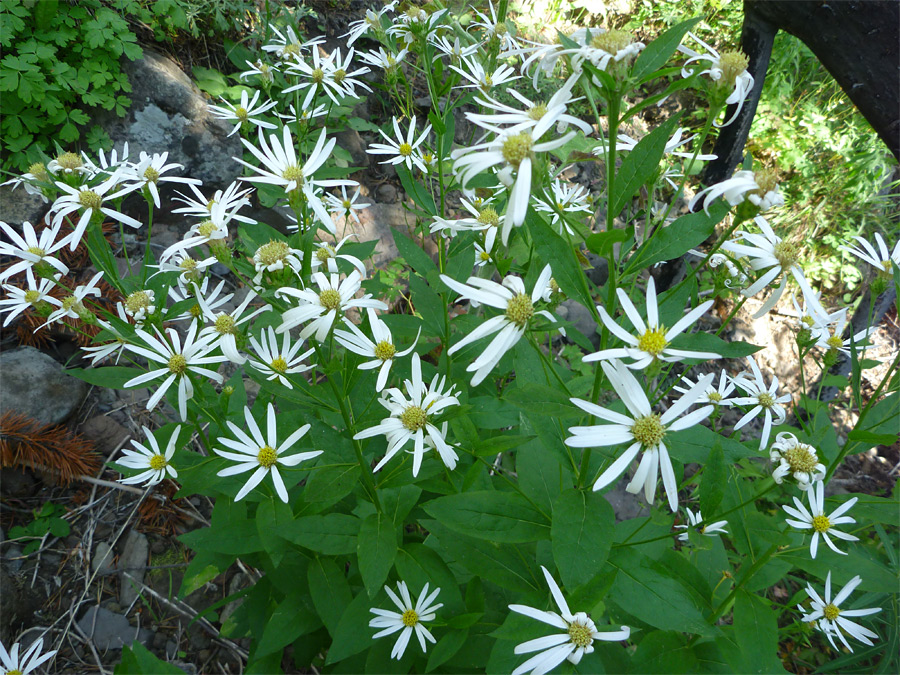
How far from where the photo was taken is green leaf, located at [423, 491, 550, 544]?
4.32 feet

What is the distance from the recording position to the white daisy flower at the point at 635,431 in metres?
1.11

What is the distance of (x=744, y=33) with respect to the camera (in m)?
3.41

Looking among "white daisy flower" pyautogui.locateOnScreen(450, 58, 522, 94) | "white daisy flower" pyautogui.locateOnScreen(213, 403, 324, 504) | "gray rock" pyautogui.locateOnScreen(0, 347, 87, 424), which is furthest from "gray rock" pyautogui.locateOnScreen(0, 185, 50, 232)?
"white daisy flower" pyautogui.locateOnScreen(450, 58, 522, 94)

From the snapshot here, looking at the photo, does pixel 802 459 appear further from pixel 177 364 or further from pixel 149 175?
pixel 149 175

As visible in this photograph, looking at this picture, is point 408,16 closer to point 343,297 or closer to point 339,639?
point 343,297

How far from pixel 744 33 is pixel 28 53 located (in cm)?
426

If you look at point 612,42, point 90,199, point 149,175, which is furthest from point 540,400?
point 149,175

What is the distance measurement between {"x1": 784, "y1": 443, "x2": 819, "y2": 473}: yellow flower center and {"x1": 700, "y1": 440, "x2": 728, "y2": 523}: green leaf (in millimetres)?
279

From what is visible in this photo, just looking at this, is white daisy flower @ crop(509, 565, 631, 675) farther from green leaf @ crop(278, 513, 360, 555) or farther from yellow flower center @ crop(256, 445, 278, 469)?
yellow flower center @ crop(256, 445, 278, 469)

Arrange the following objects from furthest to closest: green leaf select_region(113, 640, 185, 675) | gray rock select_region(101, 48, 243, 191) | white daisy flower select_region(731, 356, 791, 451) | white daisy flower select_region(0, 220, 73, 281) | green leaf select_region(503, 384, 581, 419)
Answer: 1. gray rock select_region(101, 48, 243, 191)
2. white daisy flower select_region(731, 356, 791, 451)
3. white daisy flower select_region(0, 220, 73, 281)
4. green leaf select_region(113, 640, 185, 675)
5. green leaf select_region(503, 384, 581, 419)

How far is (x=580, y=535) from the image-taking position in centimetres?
117

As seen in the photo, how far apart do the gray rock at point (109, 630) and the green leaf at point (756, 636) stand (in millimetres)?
2335

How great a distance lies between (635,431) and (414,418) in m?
0.60

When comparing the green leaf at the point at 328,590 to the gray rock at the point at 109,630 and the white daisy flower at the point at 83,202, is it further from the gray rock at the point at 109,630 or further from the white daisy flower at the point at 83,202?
the white daisy flower at the point at 83,202
